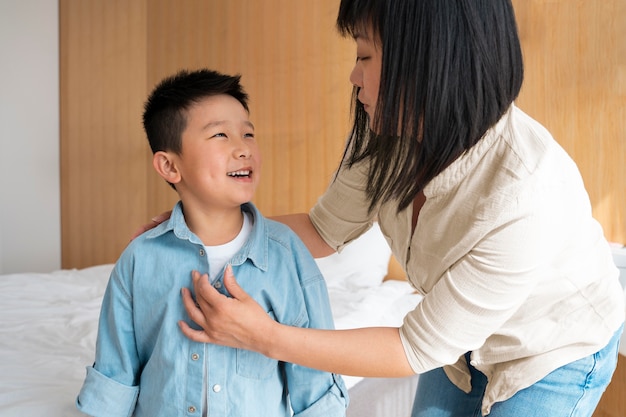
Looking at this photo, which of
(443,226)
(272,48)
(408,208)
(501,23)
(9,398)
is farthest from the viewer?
(272,48)

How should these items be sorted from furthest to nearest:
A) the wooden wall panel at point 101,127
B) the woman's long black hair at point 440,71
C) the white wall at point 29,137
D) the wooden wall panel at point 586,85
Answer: the white wall at point 29,137, the wooden wall panel at point 101,127, the wooden wall panel at point 586,85, the woman's long black hair at point 440,71

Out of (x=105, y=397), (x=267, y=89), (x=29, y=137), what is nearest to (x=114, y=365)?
(x=105, y=397)

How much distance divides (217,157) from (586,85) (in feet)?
6.37

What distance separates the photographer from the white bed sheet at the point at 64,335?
4.84 feet

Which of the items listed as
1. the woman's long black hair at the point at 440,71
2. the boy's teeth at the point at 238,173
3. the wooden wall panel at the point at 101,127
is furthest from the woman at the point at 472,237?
the wooden wall panel at the point at 101,127

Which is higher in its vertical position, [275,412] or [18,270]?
[275,412]

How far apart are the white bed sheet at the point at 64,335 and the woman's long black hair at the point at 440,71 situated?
3.25ft

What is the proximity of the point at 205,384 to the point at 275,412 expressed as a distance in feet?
0.51

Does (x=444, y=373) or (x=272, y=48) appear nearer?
(x=444, y=373)

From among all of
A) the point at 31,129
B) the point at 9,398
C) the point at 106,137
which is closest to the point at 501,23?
the point at 9,398

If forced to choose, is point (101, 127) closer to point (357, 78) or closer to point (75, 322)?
point (75, 322)

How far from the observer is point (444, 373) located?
4.33ft

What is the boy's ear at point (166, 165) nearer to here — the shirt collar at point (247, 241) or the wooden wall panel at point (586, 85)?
the shirt collar at point (247, 241)

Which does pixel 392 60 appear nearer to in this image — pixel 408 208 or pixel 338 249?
pixel 408 208
